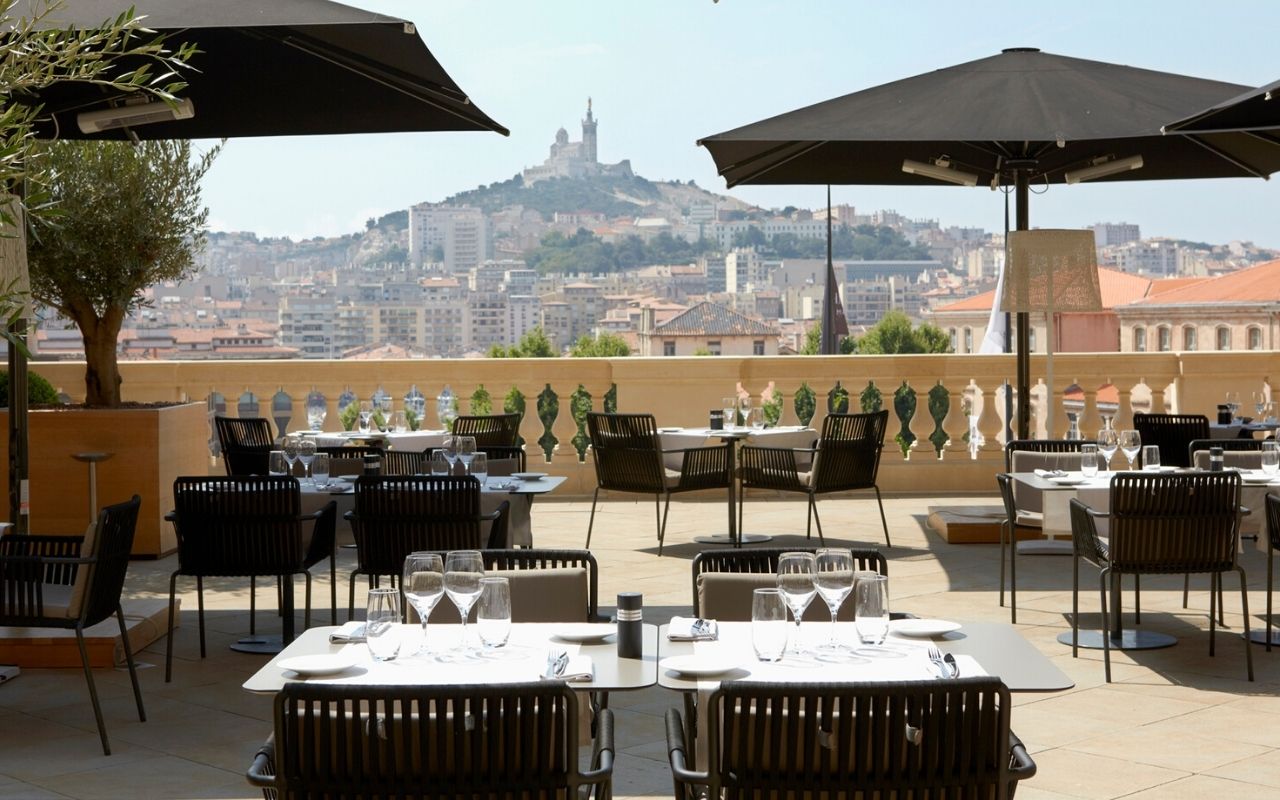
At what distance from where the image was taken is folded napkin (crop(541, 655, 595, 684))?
3.01m

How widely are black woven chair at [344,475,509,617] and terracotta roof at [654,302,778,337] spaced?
8153cm

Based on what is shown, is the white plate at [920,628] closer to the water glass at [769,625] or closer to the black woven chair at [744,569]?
the black woven chair at [744,569]

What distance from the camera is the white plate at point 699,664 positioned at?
3033 mm

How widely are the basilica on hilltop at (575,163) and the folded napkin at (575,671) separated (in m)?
119

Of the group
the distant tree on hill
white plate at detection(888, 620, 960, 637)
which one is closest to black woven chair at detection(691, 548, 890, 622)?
white plate at detection(888, 620, 960, 637)

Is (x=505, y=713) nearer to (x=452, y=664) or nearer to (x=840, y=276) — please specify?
(x=452, y=664)

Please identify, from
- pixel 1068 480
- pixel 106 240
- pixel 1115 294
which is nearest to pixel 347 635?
pixel 1068 480

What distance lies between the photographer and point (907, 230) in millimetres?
122938

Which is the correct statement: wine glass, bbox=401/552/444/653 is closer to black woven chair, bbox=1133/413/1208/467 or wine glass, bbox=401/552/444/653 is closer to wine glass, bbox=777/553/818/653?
wine glass, bbox=777/553/818/653

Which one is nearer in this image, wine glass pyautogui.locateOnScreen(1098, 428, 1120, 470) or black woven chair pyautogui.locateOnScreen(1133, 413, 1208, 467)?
wine glass pyautogui.locateOnScreen(1098, 428, 1120, 470)

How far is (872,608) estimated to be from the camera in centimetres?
323

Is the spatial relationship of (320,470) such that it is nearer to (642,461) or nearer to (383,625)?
(642,461)

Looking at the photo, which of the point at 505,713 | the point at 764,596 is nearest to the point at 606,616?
the point at 764,596

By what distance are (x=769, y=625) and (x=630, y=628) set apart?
0.32 meters
